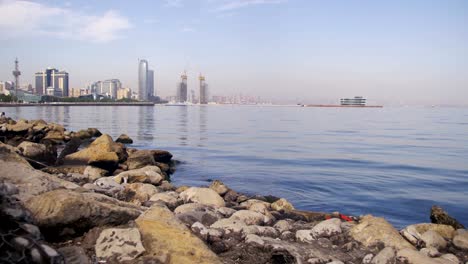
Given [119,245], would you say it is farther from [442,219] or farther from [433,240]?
[442,219]

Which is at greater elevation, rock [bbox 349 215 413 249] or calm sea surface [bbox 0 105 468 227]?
rock [bbox 349 215 413 249]

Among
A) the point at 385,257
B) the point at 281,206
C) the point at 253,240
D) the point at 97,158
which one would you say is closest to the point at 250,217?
the point at 253,240

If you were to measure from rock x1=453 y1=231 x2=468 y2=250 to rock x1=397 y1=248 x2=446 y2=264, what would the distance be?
58.9 inches

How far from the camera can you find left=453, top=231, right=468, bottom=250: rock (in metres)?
7.48

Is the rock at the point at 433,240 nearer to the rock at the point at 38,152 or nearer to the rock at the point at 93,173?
the rock at the point at 93,173

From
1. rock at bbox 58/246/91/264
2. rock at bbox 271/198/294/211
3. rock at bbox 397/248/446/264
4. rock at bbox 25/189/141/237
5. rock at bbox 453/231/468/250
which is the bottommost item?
rock at bbox 271/198/294/211

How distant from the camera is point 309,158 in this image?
75.7ft

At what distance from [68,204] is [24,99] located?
586 feet

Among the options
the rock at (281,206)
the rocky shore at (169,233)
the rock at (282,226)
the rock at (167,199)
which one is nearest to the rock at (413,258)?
the rocky shore at (169,233)

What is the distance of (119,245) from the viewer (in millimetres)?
4746

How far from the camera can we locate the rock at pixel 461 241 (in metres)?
7.48

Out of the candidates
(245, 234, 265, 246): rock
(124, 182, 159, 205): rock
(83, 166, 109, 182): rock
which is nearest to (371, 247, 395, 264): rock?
(245, 234, 265, 246): rock

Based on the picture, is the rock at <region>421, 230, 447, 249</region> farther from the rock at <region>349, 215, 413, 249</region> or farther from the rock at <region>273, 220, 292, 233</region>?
the rock at <region>273, 220, 292, 233</region>

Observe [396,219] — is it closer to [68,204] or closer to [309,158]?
[68,204]
